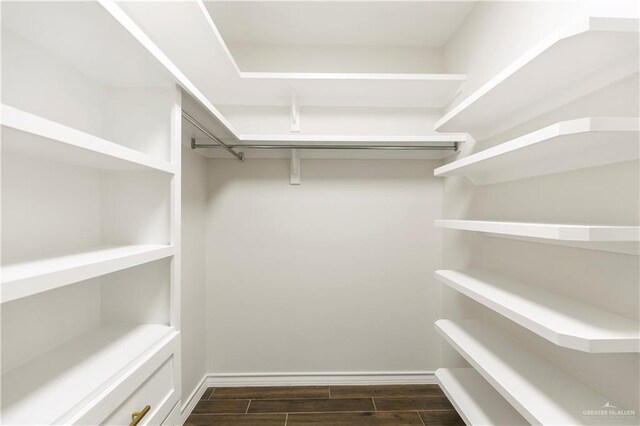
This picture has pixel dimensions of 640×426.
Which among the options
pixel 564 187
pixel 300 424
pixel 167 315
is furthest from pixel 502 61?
pixel 300 424

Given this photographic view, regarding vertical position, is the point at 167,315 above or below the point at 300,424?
above

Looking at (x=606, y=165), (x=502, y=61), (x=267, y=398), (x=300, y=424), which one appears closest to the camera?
(x=606, y=165)

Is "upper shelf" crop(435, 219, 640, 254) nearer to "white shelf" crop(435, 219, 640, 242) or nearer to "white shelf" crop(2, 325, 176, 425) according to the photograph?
"white shelf" crop(435, 219, 640, 242)

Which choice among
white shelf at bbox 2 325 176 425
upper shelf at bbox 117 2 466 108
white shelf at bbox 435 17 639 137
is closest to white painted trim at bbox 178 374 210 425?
white shelf at bbox 2 325 176 425

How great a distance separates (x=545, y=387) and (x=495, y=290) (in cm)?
34

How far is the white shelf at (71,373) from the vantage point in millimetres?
648

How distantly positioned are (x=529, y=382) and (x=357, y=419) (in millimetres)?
1122

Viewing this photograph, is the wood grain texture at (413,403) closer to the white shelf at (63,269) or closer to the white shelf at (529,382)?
the white shelf at (529,382)

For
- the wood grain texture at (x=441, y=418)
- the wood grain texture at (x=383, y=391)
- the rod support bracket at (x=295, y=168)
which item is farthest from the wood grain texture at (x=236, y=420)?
the rod support bracket at (x=295, y=168)

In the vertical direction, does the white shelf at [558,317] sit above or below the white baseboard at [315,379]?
above

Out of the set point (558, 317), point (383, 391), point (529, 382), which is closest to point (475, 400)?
point (529, 382)

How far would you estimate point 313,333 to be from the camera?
2178 mm

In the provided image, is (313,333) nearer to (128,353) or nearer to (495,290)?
(495,290)

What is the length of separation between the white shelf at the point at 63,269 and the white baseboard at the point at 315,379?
60.9 inches
